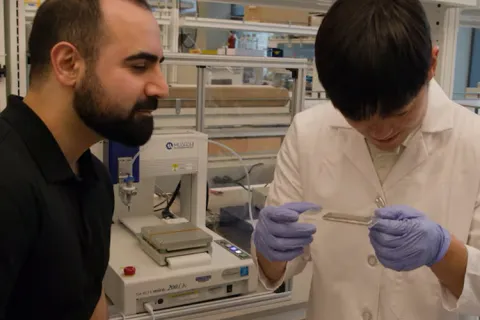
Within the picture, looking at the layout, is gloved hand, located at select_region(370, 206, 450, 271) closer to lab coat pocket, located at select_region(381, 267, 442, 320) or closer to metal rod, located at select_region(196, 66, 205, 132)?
lab coat pocket, located at select_region(381, 267, 442, 320)

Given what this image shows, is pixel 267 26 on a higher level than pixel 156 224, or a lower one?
higher

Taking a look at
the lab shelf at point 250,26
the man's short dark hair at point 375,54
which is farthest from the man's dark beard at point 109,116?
the lab shelf at point 250,26

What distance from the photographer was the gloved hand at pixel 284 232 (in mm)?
1168

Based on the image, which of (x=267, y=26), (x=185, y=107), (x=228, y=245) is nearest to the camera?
(x=228, y=245)

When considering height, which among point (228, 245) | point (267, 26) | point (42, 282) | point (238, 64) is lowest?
point (228, 245)

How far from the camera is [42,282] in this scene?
39.3 inches

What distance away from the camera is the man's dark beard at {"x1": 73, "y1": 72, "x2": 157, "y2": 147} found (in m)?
1.09

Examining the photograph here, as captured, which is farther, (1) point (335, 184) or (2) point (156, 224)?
(2) point (156, 224)

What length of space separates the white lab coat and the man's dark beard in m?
0.36

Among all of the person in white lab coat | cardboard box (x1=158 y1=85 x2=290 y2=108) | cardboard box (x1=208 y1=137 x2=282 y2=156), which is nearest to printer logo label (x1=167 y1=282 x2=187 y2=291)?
the person in white lab coat

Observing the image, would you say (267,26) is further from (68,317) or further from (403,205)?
(68,317)

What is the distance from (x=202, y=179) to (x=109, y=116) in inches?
33.5

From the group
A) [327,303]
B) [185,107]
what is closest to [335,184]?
[327,303]

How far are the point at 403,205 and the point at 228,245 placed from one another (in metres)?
0.81
